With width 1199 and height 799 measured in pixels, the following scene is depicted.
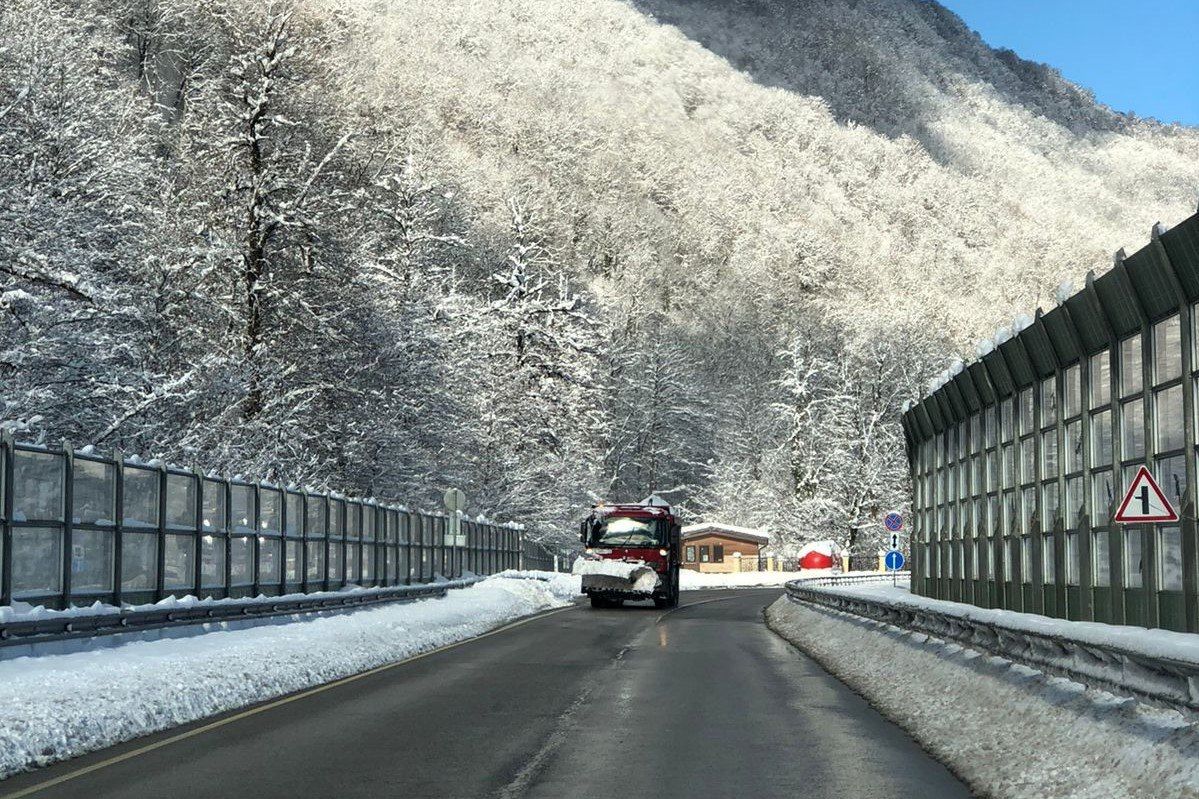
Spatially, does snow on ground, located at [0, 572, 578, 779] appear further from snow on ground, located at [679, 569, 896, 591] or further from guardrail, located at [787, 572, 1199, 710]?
snow on ground, located at [679, 569, 896, 591]

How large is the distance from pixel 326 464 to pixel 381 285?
8.27m

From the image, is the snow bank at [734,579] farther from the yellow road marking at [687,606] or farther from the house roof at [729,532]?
the yellow road marking at [687,606]

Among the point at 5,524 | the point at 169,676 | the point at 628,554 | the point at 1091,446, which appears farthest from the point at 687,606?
the point at 5,524

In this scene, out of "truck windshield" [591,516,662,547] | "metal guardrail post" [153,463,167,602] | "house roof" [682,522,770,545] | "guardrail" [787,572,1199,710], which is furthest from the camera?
"house roof" [682,522,770,545]

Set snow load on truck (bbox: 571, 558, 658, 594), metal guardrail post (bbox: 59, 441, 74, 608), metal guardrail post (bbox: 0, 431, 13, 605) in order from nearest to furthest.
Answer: metal guardrail post (bbox: 0, 431, 13, 605)
metal guardrail post (bbox: 59, 441, 74, 608)
snow load on truck (bbox: 571, 558, 658, 594)

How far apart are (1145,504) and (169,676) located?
1048 cm

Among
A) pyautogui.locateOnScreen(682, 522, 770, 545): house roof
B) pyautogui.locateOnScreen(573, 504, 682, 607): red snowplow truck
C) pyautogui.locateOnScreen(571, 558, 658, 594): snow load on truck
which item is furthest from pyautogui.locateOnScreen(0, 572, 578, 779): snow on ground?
pyautogui.locateOnScreen(682, 522, 770, 545): house roof

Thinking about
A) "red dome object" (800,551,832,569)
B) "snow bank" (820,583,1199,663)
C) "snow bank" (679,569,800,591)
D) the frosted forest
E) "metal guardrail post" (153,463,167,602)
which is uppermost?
the frosted forest

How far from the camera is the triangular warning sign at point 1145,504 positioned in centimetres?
1412

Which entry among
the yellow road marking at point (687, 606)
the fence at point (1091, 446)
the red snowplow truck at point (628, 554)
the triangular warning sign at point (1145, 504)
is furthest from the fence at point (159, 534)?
the fence at point (1091, 446)

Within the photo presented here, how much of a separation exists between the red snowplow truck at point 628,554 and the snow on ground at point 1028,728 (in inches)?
1120

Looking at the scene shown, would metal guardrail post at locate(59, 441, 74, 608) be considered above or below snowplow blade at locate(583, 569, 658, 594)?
above

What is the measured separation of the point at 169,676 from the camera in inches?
663

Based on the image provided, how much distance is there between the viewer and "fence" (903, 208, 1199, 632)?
1825 cm
